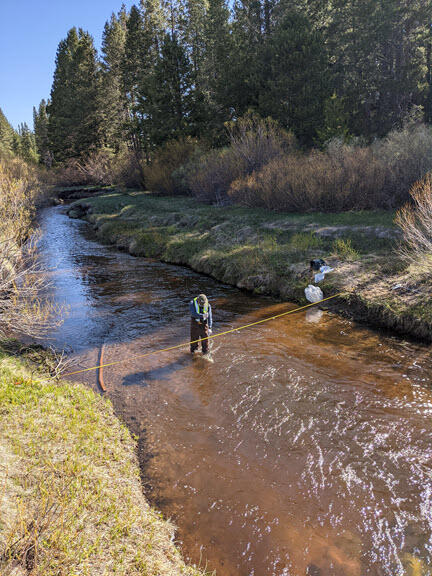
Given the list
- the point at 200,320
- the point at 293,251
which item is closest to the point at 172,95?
the point at 293,251

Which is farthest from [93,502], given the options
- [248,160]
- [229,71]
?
[229,71]

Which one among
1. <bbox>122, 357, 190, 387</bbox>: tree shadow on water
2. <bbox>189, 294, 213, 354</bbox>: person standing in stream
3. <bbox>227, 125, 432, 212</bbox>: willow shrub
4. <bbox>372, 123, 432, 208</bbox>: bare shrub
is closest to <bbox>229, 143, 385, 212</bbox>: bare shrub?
<bbox>227, 125, 432, 212</bbox>: willow shrub

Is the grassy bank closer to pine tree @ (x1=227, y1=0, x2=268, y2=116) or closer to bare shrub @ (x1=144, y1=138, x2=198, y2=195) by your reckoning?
bare shrub @ (x1=144, y1=138, x2=198, y2=195)

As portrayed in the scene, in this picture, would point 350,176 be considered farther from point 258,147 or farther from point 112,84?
point 112,84

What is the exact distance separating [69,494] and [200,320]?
4485 millimetres

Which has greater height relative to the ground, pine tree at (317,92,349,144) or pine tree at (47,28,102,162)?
pine tree at (47,28,102,162)

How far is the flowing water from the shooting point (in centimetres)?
413

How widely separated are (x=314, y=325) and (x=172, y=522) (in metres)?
6.58

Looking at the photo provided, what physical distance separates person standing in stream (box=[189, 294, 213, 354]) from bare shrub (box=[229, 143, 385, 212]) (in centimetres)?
1092

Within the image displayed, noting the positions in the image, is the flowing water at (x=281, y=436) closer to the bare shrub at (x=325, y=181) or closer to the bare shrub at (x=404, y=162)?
the bare shrub at (x=325, y=181)

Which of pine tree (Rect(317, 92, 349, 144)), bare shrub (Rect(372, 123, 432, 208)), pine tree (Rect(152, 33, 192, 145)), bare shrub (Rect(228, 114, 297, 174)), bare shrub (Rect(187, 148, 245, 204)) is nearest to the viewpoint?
bare shrub (Rect(372, 123, 432, 208))

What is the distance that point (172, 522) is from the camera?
14.4ft

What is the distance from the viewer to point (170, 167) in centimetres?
2975

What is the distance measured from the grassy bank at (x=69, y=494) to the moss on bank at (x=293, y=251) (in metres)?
7.27
